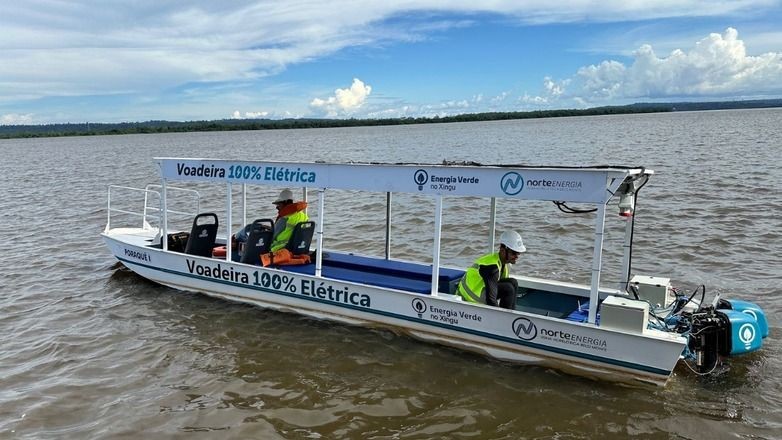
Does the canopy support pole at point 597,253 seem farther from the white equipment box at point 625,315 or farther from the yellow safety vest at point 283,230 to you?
the yellow safety vest at point 283,230

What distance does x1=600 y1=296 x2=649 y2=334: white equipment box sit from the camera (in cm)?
633

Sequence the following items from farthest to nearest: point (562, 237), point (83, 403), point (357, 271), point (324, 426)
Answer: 1. point (562, 237)
2. point (357, 271)
3. point (83, 403)
4. point (324, 426)

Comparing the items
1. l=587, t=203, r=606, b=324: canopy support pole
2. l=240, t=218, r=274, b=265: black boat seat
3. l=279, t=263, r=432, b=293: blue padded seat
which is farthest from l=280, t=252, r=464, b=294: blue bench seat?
l=587, t=203, r=606, b=324: canopy support pole

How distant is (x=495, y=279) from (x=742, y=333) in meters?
2.91

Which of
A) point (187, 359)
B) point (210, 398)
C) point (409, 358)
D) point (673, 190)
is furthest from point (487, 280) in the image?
point (673, 190)

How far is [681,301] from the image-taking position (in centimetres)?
740

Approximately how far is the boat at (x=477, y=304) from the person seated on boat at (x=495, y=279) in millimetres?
182

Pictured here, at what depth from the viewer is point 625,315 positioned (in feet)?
21.0

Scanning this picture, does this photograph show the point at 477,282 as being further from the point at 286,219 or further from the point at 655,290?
the point at 286,219

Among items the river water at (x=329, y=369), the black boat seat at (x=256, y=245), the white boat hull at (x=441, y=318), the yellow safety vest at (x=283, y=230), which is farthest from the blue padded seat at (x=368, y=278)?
the river water at (x=329, y=369)

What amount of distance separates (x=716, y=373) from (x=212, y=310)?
759 centimetres

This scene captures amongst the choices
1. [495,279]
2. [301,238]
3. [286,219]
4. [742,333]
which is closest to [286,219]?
[286,219]

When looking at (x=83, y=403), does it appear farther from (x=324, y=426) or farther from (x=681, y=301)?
(x=681, y=301)

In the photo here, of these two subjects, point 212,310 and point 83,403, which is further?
point 212,310
